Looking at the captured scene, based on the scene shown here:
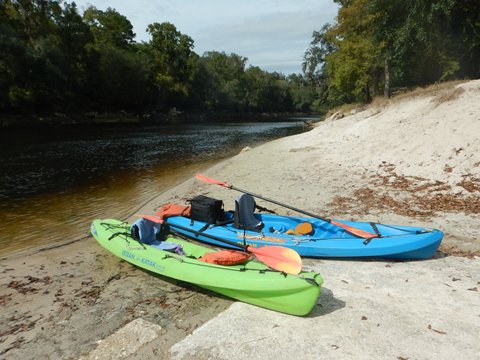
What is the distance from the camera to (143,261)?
6.02m

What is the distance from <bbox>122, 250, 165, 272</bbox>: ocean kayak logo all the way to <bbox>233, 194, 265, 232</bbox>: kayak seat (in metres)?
2.11

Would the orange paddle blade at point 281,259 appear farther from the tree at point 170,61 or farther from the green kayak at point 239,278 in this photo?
the tree at point 170,61

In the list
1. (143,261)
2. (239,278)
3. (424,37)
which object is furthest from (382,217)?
(424,37)

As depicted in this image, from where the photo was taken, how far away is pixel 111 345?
4195 millimetres

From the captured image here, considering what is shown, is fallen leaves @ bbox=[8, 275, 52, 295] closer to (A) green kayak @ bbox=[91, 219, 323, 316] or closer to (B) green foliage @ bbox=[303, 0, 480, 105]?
(A) green kayak @ bbox=[91, 219, 323, 316]

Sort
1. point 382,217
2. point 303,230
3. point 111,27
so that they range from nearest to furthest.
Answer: point 303,230 → point 382,217 → point 111,27

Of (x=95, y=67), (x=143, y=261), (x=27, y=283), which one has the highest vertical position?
(x=95, y=67)

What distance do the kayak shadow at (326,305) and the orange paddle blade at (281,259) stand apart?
1.83 ft

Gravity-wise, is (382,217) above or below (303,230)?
below

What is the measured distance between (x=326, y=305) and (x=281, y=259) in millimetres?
915

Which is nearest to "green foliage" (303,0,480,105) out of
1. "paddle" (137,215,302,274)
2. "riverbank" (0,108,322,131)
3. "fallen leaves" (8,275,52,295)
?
"paddle" (137,215,302,274)

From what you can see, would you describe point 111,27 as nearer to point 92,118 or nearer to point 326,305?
point 92,118

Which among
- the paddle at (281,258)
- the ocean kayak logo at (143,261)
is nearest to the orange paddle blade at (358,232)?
the paddle at (281,258)

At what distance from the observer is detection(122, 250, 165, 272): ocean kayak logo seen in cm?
576
